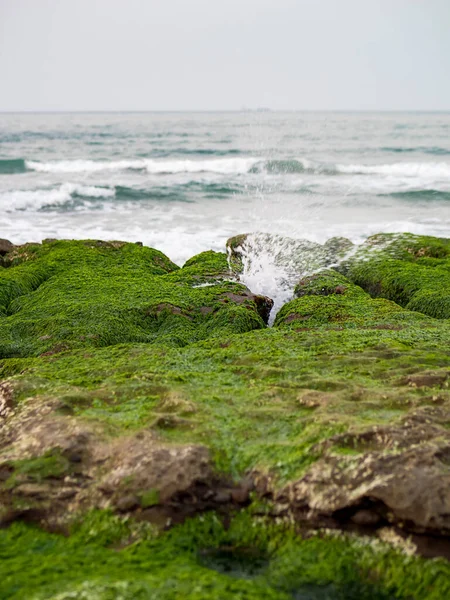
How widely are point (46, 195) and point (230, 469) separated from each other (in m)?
23.1

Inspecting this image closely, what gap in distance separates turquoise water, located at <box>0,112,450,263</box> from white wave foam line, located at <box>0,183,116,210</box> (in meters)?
0.05

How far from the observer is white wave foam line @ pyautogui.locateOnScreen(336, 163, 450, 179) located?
114 feet

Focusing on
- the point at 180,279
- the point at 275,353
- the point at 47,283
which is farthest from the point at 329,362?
the point at 47,283

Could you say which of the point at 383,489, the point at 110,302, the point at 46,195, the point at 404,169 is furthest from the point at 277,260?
the point at 404,169

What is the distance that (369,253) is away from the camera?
32.7 ft

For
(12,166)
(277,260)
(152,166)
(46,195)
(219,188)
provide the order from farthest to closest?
(152,166) < (12,166) < (219,188) < (46,195) < (277,260)

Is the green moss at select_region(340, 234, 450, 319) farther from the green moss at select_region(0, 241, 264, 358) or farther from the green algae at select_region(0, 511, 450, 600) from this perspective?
the green algae at select_region(0, 511, 450, 600)

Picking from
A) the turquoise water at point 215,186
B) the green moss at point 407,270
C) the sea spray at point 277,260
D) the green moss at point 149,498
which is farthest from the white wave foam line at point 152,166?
the green moss at point 149,498

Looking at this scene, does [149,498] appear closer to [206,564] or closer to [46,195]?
[206,564]

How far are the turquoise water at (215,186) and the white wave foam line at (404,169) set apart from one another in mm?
78

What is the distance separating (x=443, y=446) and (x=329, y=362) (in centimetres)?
171

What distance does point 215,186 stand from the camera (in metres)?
29.3

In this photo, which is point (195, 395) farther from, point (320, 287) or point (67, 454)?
point (320, 287)

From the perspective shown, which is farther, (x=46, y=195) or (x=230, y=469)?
(x=46, y=195)
